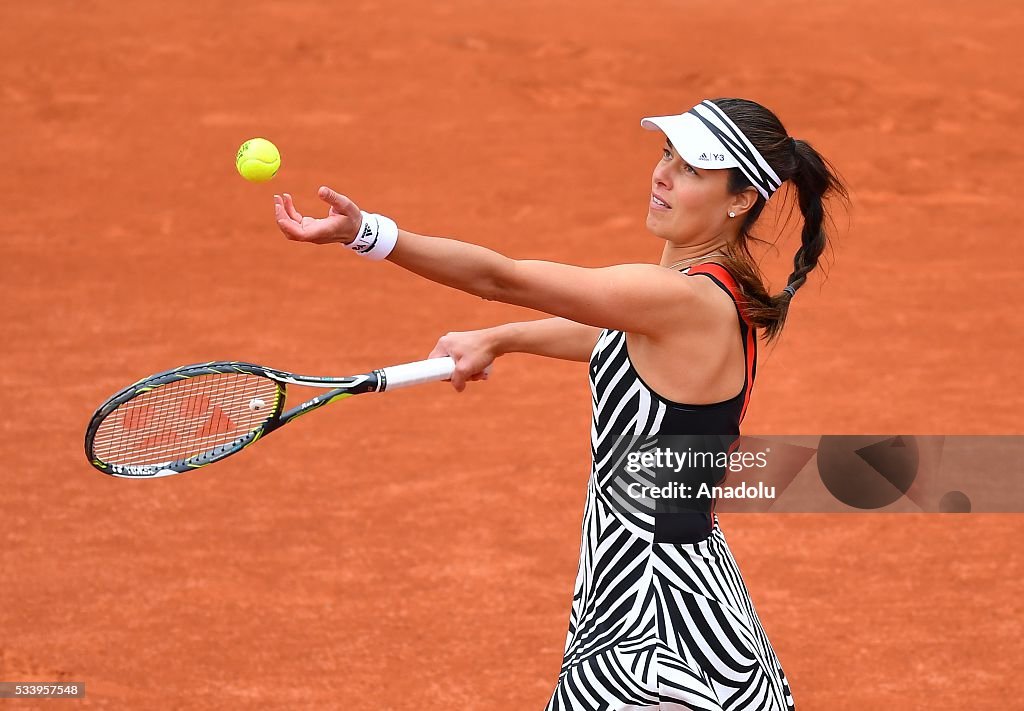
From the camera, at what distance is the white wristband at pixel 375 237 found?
2.92 metres

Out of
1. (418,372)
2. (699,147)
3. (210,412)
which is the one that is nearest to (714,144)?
(699,147)

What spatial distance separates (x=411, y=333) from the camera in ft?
29.9

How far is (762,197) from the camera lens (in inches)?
131

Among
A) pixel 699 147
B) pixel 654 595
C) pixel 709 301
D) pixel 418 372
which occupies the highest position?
pixel 699 147

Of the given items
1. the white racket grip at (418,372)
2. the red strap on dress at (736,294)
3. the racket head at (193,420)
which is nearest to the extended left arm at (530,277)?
the red strap on dress at (736,294)

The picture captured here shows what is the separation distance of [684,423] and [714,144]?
64 cm

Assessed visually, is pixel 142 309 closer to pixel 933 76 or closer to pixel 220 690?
pixel 220 690

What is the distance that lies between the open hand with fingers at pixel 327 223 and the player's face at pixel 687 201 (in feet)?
2.39

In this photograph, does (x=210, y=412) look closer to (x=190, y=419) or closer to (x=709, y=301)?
(x=190, y=419)

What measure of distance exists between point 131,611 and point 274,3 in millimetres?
9943

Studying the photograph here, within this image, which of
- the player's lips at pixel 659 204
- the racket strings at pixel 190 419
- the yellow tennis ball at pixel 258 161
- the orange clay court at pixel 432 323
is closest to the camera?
the player's lips at pixel 659 204

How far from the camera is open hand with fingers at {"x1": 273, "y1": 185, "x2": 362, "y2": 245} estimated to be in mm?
A: 2848

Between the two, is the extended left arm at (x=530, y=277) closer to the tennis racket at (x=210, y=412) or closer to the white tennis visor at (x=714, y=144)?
the white tennis visor at (x=714, y=144)

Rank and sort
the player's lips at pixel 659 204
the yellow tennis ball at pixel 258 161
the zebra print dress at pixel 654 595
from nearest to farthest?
1. the zebra print dress at pixel 654 595
2. the player's lips at pixel 659 204
3. the yellow tennis ball at pixel 258 161
